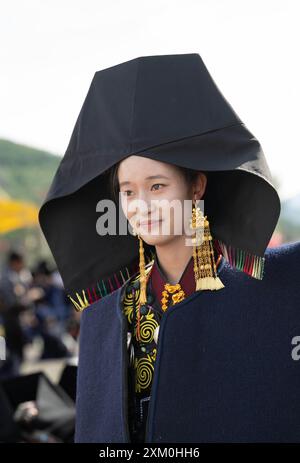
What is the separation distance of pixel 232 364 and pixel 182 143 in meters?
0.62

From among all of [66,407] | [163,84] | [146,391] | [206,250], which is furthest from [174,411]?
[66,407]

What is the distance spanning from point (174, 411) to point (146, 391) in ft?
0.51

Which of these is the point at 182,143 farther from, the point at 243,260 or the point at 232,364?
the point at 232,364

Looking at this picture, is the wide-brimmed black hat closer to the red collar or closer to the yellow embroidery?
the red collar

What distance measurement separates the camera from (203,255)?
7.04 feet

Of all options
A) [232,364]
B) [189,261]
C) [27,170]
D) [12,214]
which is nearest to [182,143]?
[189,261]

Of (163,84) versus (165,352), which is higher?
(163,84)

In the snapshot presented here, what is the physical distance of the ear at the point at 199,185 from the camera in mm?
2123

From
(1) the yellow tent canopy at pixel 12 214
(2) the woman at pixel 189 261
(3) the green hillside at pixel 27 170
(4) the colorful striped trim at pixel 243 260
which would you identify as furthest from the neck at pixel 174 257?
(3) the green hillside at pixel 27 170

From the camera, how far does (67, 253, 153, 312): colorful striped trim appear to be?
233 centimetres

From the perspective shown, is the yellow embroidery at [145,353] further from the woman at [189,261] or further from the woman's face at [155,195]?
the woman's face at [155,195]

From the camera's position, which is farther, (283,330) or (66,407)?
(66,407)

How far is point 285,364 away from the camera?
1.99 m
